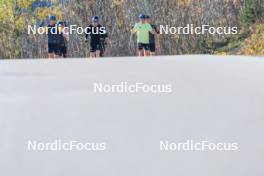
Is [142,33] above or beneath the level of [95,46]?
above

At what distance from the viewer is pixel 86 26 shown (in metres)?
5.43

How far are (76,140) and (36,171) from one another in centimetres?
53

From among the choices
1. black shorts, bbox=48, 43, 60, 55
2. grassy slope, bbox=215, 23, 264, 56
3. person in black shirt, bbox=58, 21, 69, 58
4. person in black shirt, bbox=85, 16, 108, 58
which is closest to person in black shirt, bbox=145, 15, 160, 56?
person in black shirt, bbox=85, 16, 108, 58

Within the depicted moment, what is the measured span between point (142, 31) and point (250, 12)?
1.05 meters

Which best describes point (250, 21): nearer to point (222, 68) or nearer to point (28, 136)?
point (222, 68)

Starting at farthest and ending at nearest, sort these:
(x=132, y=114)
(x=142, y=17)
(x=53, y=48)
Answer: (x=132, y=114) < (x=53, y=48) < (x=142, y=17)

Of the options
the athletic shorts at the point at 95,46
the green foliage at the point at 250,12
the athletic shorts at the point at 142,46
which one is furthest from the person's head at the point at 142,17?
the green foliage at the point at 250,12

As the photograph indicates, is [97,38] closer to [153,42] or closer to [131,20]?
[131,20]

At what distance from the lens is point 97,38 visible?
5402mm

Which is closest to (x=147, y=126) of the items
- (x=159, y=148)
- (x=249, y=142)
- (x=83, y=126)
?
(x=159, y=148)

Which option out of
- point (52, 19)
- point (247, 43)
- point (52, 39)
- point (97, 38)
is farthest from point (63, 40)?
point (247, 43)

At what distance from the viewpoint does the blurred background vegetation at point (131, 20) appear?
5.35 metres

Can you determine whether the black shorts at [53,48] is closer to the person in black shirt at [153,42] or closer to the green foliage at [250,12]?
the person in black shirt at [153,42]

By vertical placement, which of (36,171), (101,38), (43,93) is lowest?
(36,171)
